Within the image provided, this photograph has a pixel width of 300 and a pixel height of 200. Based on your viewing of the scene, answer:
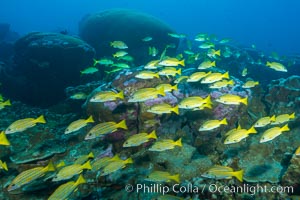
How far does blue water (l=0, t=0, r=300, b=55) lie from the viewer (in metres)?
106

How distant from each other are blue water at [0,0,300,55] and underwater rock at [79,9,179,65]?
82.0 meters

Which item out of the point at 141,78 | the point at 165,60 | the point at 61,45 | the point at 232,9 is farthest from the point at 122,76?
the point at 232,9

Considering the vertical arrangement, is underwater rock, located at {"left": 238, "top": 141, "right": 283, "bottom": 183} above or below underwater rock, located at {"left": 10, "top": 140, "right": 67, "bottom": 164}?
above

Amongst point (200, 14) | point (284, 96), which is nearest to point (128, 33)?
point (284, 96)

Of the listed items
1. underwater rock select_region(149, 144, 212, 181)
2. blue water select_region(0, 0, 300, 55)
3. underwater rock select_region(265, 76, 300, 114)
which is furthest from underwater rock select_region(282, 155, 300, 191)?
blue water select_region(0, 0, 300, 55)

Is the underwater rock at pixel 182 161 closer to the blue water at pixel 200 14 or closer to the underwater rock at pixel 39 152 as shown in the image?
the underwater rock at pixel 39 152

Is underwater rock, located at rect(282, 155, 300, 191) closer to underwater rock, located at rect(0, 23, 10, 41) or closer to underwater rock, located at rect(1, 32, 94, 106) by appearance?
underwater rock, located at rect(1, 32, 94, 106)

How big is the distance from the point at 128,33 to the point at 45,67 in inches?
302

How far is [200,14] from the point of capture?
137 meters

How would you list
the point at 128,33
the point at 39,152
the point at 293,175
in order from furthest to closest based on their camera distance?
the point at 128,33
the point at 39,152
the point at 293,175

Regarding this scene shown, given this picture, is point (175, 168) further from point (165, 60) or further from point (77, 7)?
point (77, 7)

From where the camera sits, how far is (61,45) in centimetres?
1355

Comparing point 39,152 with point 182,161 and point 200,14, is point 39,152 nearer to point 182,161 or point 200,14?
point 182,161

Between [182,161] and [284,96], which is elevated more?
[284,96]
